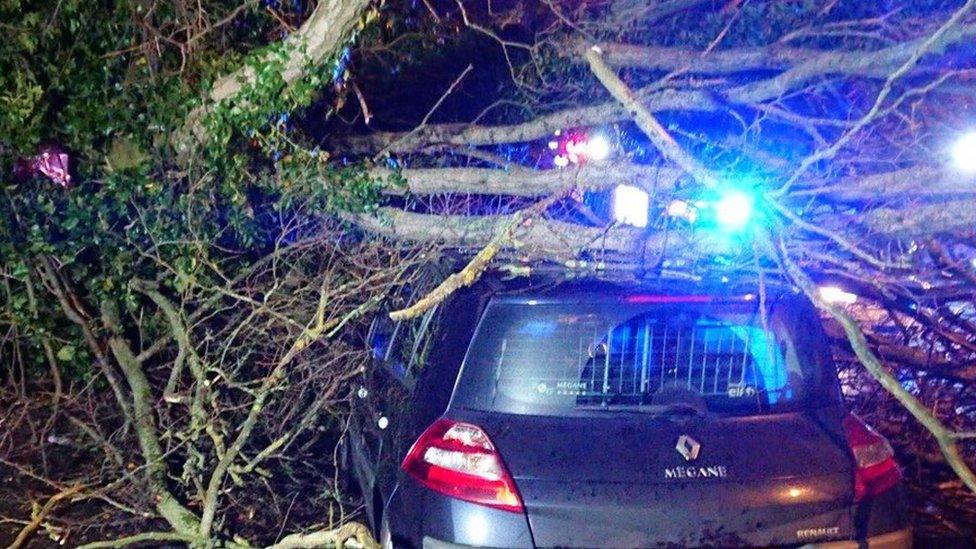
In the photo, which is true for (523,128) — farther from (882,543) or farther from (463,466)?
(882,543)

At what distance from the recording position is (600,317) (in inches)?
142

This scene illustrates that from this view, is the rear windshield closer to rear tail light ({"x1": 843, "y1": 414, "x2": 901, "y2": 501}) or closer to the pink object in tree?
rear tail light ({"x1": 843, "y1": 414, "x2": 901, "y2": 501})

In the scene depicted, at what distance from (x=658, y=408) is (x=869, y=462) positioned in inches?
31.8

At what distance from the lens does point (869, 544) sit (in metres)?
3.43

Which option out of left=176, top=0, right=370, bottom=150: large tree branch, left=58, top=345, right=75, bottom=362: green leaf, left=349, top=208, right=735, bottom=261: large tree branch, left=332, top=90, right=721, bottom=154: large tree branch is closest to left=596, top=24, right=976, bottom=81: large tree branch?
left=332, top=90, right=721, bottom=154: large tree branch

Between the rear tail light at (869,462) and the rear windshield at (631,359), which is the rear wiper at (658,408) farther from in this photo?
the rear tail light at (869,462)

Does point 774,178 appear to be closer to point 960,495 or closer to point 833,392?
point 833,392

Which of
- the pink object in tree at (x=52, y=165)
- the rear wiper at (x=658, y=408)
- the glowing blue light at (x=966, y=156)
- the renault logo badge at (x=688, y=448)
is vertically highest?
the glowing blue light at (x=966, y=156)

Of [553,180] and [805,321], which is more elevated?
[553,180]

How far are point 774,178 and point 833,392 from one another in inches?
72.4

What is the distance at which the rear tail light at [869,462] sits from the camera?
3.49 meters

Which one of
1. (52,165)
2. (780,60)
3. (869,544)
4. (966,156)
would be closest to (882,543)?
(869,544)

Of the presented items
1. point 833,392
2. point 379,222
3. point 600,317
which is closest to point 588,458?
point 600,317

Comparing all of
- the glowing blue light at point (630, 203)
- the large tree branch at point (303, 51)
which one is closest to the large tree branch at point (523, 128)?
the glowing blue light at point (630, 203)
